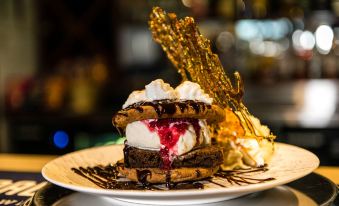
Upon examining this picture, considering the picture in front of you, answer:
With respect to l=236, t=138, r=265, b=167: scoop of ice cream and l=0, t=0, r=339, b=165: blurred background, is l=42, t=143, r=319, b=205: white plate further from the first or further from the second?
l=0, t=0, r=339, b=165: blurred background

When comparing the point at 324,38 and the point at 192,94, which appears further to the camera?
the point at 324,38

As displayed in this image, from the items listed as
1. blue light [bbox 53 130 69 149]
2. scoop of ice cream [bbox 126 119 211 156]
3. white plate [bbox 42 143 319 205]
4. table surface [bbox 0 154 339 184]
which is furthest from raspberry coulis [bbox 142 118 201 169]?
blue light [bbox 53 130 69 149]

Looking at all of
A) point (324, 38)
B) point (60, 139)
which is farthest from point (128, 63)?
point (324, 38)

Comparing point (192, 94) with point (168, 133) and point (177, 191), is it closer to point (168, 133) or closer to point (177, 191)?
point (168, 133)

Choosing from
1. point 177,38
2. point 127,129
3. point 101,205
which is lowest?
point 101,205

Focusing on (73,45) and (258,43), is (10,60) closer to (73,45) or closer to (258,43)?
(73,45)

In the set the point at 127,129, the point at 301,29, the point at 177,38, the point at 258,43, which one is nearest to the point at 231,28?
the point at 258,43

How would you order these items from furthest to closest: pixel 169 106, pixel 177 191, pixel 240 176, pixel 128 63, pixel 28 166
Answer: pixel 128 63
pixel 28 166
pixel 240 176
pixel 169 106
pixel 177 191

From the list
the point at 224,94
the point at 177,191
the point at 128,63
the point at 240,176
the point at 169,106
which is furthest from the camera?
the point at 128,63

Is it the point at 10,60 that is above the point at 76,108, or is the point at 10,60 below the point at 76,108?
above
